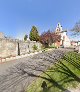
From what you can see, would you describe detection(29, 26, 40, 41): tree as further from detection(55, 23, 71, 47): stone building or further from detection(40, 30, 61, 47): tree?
detection(55, 23, 71, 47): stone building

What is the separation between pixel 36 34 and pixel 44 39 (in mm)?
3258

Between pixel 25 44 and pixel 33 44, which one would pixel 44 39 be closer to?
pixel 33 44

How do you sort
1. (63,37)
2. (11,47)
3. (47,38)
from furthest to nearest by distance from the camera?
(63,37), (47,38), (11,47)

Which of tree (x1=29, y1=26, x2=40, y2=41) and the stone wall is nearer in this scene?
the stone wall

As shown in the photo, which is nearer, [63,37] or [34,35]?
[34,35]

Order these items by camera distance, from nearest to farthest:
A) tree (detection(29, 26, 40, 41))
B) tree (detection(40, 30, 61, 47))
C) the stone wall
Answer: the stone wall → tree (detection(29, 26, 40, 41)) → tree (detection(40, 30, 61, 47))

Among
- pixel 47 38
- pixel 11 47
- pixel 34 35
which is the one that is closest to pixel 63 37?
pixel 47 38

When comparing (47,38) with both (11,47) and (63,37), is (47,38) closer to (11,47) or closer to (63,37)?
(63,37)

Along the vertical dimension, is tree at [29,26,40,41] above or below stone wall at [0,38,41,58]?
above

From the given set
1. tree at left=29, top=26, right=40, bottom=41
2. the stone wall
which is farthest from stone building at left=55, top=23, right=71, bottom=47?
the stone wall

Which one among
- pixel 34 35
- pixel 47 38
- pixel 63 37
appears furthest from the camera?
pixel 63 37

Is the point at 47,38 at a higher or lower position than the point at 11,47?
higher

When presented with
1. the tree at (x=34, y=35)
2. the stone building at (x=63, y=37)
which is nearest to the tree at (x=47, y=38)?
the tree at (x=34, y=35)

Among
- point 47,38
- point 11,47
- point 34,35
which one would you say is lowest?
point 11,47
